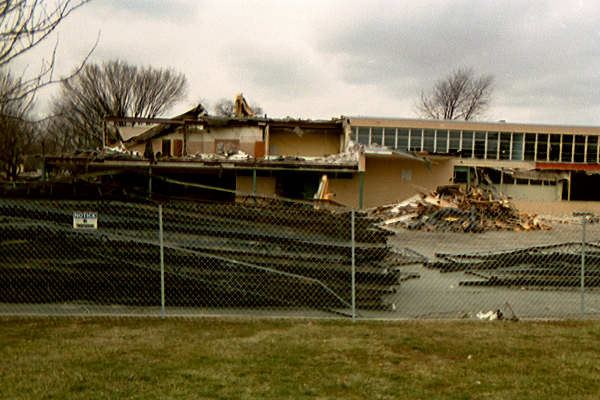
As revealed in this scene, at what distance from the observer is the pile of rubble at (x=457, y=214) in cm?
2145

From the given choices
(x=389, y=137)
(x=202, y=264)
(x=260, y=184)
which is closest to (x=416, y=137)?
(x=389, y=137)

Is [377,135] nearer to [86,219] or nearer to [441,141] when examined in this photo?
[441,141]

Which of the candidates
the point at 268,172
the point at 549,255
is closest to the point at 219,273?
the point at 549,255

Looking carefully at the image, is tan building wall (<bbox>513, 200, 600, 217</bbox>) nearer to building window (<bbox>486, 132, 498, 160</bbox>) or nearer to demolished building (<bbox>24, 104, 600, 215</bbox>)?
demolished building (<bbox>24, 104, 600, 215</bbox>)

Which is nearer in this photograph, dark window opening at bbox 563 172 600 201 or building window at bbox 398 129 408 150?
building window at bbox 398 129 408 150

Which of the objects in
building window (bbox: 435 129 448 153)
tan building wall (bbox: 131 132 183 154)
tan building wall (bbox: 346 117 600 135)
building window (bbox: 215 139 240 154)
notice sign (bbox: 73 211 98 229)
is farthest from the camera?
building window (bbox: 435 129 448 153)

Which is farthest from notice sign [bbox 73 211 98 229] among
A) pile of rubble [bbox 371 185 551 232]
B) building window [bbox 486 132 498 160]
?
building window [bbox 486 132 498 160]

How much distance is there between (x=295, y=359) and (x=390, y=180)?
78.6 feet

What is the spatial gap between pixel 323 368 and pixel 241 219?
3.56m

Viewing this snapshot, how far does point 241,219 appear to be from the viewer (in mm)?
7859

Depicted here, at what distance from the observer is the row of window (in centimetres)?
3228

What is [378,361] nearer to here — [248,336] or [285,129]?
[248,336]

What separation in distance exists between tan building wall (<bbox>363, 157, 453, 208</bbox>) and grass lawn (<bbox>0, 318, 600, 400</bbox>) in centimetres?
2145

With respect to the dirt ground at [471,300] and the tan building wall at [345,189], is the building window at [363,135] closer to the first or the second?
the tan building wall at [345,189]
